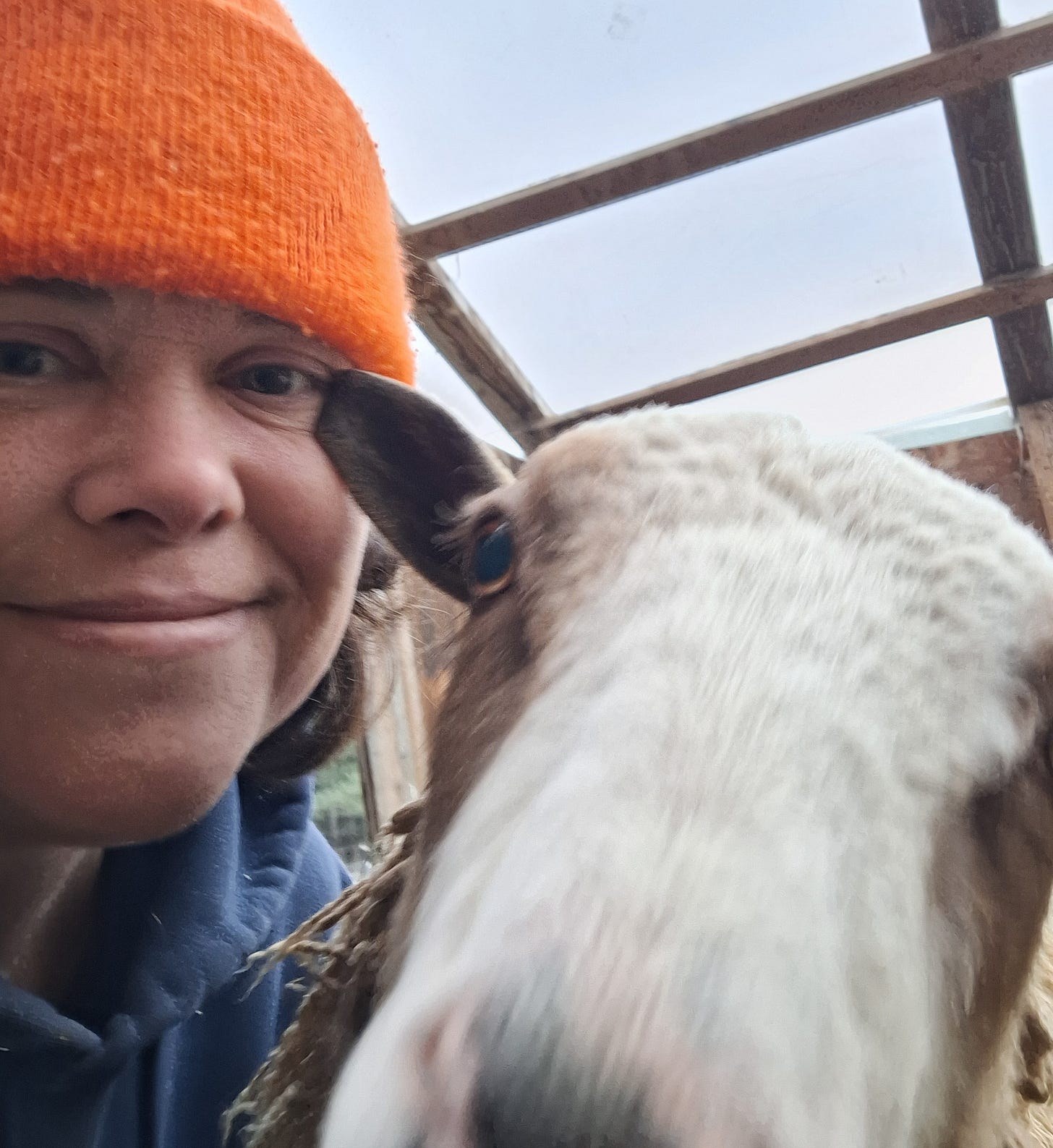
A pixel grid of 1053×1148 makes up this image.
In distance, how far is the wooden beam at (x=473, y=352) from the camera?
4121 mm

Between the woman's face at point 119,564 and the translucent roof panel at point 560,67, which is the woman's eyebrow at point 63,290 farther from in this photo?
the translucent roof panel at point 560,67

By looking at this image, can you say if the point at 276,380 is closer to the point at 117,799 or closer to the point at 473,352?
the point at 117,799

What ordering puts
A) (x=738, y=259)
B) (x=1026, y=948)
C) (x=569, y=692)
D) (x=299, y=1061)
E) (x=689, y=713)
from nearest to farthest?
(x=689, y=713) < (x=569, y=692) < (x=1026, y=948) < (x=299, y=1061) < (x=738, y=259)

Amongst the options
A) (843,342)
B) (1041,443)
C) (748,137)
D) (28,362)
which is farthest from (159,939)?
(1041,443)

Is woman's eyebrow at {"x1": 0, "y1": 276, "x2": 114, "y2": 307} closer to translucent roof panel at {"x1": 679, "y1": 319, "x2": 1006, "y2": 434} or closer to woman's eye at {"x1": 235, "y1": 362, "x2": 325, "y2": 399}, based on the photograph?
woman's eye at {"x1": 235, "y1": 362, "x2": 325, "y2": 399}

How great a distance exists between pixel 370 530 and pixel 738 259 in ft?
9.68

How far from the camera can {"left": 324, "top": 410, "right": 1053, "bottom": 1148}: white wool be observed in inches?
33.9

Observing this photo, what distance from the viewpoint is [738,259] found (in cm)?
455

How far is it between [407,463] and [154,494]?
0.71m

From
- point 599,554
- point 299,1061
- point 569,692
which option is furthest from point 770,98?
point 299,1061

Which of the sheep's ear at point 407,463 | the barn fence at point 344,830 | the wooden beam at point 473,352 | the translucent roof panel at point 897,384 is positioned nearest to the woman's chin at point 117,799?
the sheep's ear at point 407,463

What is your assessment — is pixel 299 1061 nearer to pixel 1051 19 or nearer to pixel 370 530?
pixel 370 530

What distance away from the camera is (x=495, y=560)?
1688 mm

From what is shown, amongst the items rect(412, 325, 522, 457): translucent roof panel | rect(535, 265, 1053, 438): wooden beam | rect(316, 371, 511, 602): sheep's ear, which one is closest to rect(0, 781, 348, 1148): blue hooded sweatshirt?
rect(316, 371, 511, 602): sheep's ear
